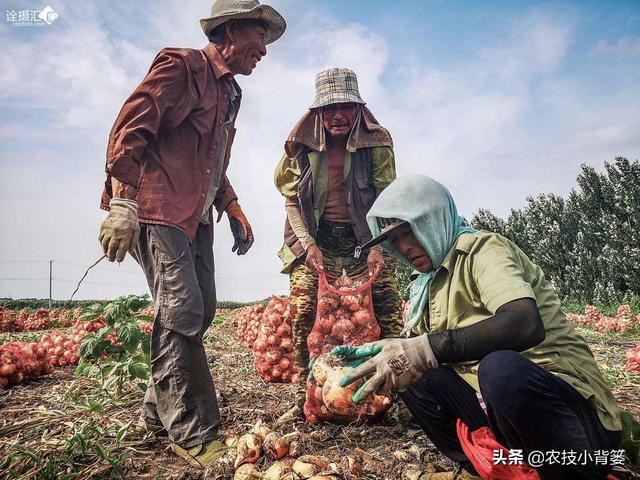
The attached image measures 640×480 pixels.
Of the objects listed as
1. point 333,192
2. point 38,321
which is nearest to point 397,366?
point 333,192

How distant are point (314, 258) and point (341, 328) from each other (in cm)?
58

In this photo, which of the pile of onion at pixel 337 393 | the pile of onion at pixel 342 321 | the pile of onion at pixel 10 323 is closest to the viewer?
the pile of onion at pixel 337 393

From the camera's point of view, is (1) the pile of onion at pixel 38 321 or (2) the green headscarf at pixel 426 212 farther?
(1) the pile of onion at pixel 38 321

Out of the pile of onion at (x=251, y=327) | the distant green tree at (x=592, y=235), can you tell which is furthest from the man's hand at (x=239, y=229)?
the distant green tree at (x=592, y=235)

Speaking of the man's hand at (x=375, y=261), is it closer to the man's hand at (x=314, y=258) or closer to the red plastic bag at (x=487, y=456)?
the man's hand at (x=314, y=258)

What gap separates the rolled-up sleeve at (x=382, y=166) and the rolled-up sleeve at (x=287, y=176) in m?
0.60

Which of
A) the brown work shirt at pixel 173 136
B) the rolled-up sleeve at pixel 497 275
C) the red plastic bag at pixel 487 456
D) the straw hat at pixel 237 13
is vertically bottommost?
the red plastic bag at pixel 487 456

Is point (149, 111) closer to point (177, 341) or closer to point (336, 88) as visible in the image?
point (177, 341)

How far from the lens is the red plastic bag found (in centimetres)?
170

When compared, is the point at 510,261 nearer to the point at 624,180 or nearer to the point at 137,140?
the point at 137,140

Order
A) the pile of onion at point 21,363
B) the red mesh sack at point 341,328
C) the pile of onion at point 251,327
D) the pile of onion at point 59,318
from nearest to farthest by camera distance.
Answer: the red mesh sack at point 341,328 → the pile of onion at point 21,363 → the pile of onion at point 251,327 → the pile of onion at point 59,318

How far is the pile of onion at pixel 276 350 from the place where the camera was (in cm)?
412

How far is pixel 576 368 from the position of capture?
1.77 metres

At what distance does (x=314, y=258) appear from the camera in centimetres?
328
